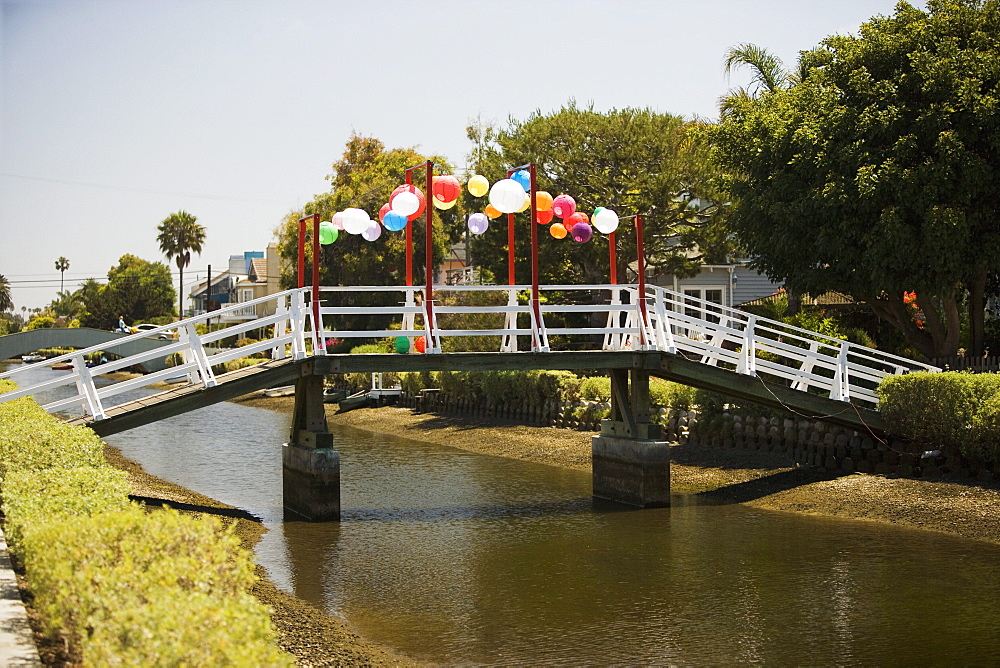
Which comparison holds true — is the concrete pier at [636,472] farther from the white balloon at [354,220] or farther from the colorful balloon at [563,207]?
the white balloon at [354,220]

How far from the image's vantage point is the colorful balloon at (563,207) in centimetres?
2191

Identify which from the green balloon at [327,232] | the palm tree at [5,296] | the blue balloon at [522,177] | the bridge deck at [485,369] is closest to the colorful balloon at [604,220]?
the blue balloon at [522,177]

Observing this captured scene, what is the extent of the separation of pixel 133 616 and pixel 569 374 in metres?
27.0

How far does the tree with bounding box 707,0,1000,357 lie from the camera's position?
23.5 meters

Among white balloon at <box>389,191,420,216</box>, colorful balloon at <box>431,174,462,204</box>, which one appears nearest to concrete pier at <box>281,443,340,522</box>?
white balloon at <box>389,191,420,216</box>

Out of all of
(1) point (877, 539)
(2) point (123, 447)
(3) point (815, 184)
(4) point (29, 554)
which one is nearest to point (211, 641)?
(4) point (29, 554)

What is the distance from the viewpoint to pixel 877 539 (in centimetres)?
1753

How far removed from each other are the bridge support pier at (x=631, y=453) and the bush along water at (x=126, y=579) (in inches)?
462

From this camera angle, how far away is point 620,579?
15258 mm

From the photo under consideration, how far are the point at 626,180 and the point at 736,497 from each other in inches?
858

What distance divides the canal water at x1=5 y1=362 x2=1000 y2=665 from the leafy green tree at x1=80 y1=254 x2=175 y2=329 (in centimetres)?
10273

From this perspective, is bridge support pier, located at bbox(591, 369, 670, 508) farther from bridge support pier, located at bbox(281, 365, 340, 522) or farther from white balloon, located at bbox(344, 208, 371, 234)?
white balloon, located at bbox(344, 208, 371, 234)

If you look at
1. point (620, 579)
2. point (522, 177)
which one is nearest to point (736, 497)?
point (620, 579)

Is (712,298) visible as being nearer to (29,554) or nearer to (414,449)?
(414,449)
